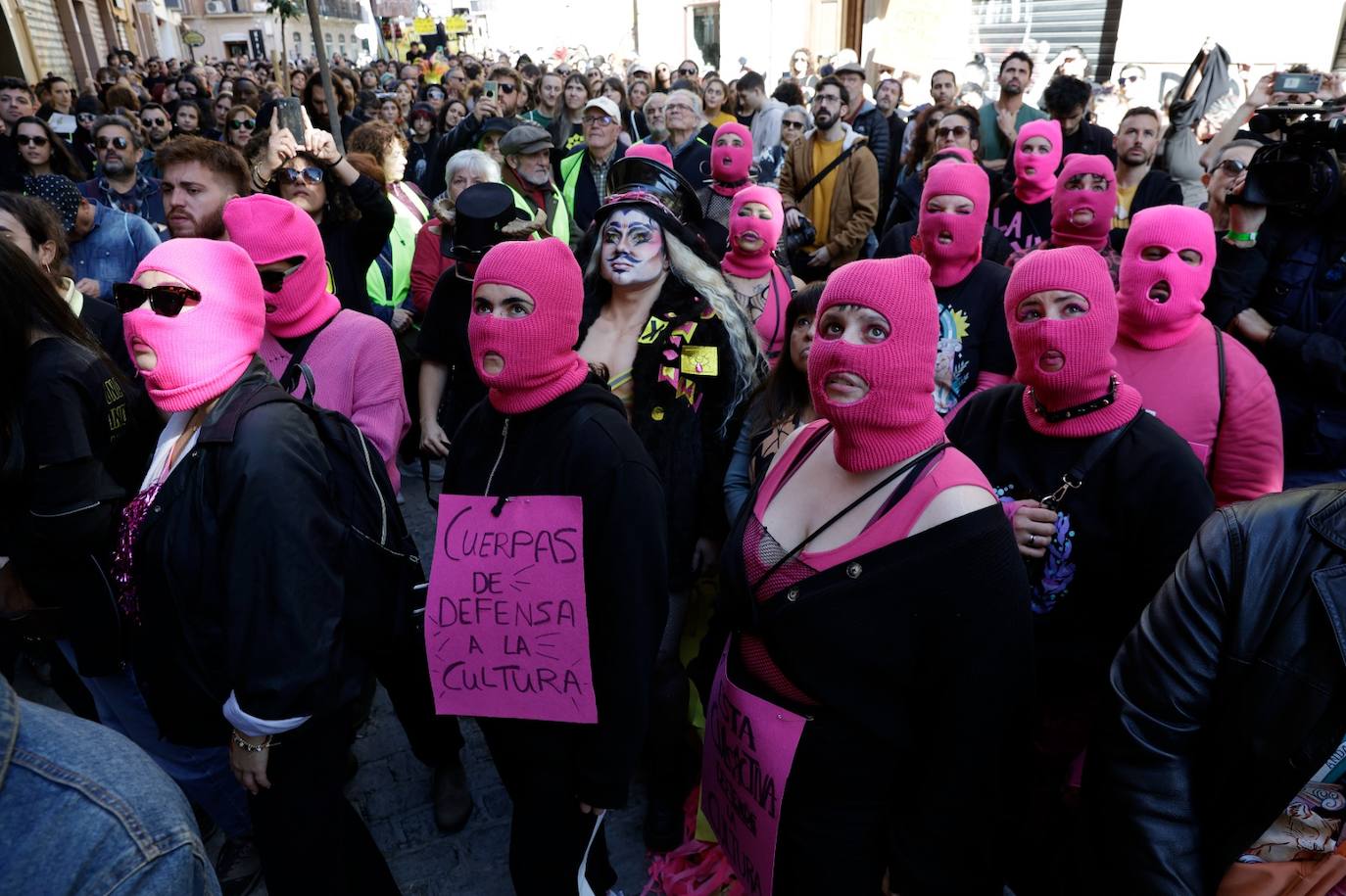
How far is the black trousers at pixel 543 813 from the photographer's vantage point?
219cm

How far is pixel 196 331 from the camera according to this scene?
2027mm

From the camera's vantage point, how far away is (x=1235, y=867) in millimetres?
1445

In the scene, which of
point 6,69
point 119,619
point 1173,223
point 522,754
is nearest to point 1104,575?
point 1173,223

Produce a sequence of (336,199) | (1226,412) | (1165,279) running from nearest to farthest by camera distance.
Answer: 1. (1226,412)
2. (1165,279)
3. (336,199)

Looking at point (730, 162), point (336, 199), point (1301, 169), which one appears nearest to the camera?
point (1301, 169)

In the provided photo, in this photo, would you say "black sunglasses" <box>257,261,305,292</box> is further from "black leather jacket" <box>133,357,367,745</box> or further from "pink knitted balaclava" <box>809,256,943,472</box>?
"pink knitted balaclava" <box>809,256,943,472</box>

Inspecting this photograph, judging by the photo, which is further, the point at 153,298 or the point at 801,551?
the point at 153,298

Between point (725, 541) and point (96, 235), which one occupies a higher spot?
point (96, 235)

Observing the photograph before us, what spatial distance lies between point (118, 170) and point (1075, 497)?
667 cm

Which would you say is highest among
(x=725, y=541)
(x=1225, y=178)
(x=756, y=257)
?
(x=1225, y=178)

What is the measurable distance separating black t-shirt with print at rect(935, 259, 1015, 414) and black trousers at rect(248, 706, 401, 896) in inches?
95.7

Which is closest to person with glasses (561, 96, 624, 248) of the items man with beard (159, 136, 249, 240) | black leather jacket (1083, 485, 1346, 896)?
man with beard (159, 136, 249, 240)

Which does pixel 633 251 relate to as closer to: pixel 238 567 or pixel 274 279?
pixel 274 279

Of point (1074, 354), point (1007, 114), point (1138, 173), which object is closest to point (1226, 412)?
point (1074, 354)
